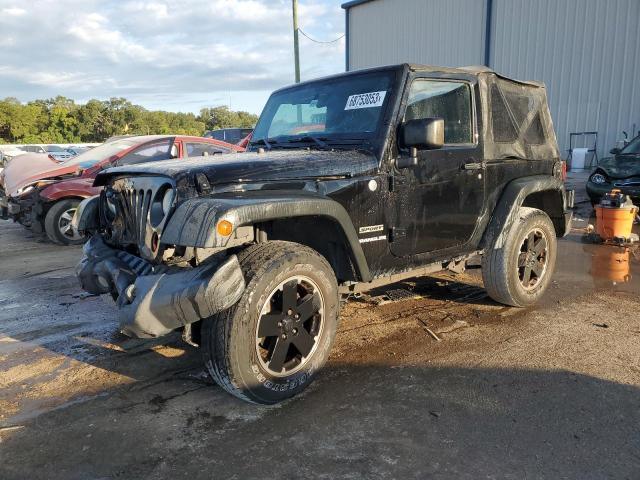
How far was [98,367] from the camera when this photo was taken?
3754 millimetres

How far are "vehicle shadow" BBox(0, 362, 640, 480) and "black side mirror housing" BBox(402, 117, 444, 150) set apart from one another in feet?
5.07

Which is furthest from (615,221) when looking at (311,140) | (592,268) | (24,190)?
(24,190)

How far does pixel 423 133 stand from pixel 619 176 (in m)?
7.56

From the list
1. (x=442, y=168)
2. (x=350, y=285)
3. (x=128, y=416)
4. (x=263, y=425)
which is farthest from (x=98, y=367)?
(x=442, y=168)

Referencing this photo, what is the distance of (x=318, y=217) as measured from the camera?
131 inches

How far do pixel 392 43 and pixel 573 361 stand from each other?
65.6ft

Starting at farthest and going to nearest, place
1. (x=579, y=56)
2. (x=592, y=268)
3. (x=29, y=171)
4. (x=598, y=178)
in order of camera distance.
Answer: (x=579, y=56) → (x=598, y=178) → (x=29, y=171) → (x=592, y=268)

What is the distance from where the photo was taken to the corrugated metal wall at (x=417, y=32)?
1922cm

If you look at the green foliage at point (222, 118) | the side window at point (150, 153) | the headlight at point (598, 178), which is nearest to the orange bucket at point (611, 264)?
the headlight at point (598, 178)

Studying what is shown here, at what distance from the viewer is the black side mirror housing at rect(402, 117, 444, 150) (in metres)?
3.51

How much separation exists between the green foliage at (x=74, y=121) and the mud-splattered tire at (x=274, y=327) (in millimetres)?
50516

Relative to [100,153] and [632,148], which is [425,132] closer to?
[100,153]

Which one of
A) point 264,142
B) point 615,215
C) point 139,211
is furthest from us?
point 615,215

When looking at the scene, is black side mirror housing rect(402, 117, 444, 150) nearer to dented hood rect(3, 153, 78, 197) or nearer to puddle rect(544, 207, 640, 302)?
puddle rect(544, 207, 640, 302)
